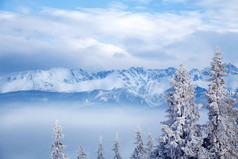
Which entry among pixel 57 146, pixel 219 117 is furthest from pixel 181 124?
pixel 57 146

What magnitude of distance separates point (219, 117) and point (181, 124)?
9.56 ft

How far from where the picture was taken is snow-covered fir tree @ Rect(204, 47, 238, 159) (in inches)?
829

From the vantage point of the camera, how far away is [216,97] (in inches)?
835

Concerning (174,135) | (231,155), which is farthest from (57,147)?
(231,155)

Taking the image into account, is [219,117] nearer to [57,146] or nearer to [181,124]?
[181,124]

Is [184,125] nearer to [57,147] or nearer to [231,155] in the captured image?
[231,155]

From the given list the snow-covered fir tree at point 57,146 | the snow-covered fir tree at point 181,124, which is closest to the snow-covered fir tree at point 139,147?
the snow-covered fir tree at point 57,146

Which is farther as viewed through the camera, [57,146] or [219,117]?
[57,146]

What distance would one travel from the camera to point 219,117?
20.9 m

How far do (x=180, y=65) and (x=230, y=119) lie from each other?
5.66m

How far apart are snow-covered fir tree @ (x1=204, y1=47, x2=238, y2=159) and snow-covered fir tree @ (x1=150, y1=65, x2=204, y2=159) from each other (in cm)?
120

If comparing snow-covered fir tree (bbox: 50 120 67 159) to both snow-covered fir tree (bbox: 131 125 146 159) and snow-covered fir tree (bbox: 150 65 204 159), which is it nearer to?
snow-covered fir tree (bbox: 150 65 204 159)

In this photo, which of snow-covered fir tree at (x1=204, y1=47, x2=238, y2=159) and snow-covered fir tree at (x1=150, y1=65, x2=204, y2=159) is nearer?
snow-covered fir tree at (x1=150, y1=65, x2=204, y2=159)

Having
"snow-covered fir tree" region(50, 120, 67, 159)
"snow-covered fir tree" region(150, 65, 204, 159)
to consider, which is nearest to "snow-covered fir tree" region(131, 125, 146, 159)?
"snow-covered fir tree" region(50, 120, 67, 159)
